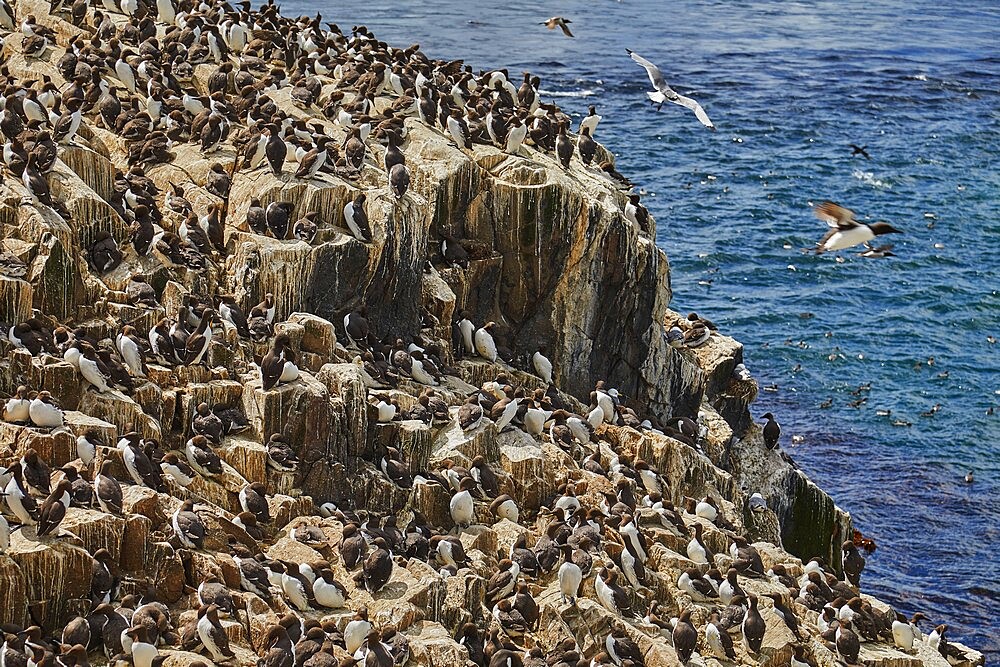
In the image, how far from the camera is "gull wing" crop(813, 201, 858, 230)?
1746cm

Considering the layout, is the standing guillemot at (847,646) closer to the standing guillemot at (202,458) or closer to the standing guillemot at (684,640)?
the standing guillemot at (684,640)

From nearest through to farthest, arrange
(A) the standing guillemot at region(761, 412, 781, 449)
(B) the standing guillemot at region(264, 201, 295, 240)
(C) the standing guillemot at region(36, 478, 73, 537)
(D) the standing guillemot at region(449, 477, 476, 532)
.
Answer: (C) the standing guillemot at region(36, 478, 73, 537) < (D) the standing guillemot at region(449, 477, 476, 532) < (B) the standing guillemot at region(264, 201, 295, 240) < (A) the standing guillemot at region(761, 412, 781, 449)

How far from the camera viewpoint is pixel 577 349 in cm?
2631

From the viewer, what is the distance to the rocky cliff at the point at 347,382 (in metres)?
17.6

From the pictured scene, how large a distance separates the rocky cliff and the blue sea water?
5649mm

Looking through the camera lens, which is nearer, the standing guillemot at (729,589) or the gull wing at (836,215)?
the gull wing at (836,215)

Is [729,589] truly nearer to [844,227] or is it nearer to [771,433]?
[844,227]

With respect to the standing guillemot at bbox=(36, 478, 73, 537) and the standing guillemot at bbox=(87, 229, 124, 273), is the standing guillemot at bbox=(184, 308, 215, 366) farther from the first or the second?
the standing guillemot at bbox=(36, 478, 73, 537)

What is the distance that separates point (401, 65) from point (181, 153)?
6.34m

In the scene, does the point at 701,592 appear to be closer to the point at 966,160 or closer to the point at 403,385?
the point at 403,385

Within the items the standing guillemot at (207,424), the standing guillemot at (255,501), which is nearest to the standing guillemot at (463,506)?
the standing guillemot at (255,501)

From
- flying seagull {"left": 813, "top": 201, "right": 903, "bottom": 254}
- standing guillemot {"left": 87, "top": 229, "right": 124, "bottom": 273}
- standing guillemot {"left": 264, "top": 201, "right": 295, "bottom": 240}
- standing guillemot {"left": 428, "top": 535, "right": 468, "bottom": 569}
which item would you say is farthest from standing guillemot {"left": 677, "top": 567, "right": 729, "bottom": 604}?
standing guillemot {"left": 87, "top": 229, "right": 124, "bottom": 273}

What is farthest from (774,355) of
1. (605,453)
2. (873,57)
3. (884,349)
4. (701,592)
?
(873,57)

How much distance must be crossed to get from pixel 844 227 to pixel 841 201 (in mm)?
33606
